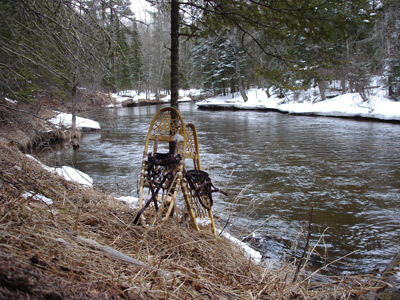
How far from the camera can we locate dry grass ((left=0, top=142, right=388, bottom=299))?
1.29m

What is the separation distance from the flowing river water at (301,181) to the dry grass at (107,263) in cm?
70

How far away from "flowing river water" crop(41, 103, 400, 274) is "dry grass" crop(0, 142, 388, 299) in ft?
2.31

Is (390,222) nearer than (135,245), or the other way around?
(135,245)

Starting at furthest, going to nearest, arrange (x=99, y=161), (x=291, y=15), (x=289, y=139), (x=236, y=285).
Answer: (x=289, y=139), (x=99, y=161), (x=291, y=15), (x=236, y=285)

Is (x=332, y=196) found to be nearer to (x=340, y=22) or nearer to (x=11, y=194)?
(x=340, y=22)

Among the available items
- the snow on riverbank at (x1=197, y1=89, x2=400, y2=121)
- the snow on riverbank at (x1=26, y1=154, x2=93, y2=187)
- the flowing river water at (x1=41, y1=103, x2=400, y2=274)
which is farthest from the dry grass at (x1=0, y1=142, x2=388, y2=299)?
the snow on riverbank at (x1=197, y1=89, x2=400, y2=121)

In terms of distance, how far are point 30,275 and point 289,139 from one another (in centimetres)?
1374

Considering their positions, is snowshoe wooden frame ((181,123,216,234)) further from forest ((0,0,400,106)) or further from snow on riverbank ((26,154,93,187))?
snow on riverbank ((26,154,93,187))

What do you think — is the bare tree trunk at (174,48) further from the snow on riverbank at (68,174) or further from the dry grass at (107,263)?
the snow on riverbank at (68,174)

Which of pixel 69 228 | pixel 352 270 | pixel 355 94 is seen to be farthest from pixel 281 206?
pixel 355 94

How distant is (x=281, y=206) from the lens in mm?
6250

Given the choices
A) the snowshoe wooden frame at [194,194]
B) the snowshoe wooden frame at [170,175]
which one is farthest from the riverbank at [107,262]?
the snowshoe wooden frame at [194,194]

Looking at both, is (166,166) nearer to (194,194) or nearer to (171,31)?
(194,194)

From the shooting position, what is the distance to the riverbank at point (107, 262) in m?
1.30
